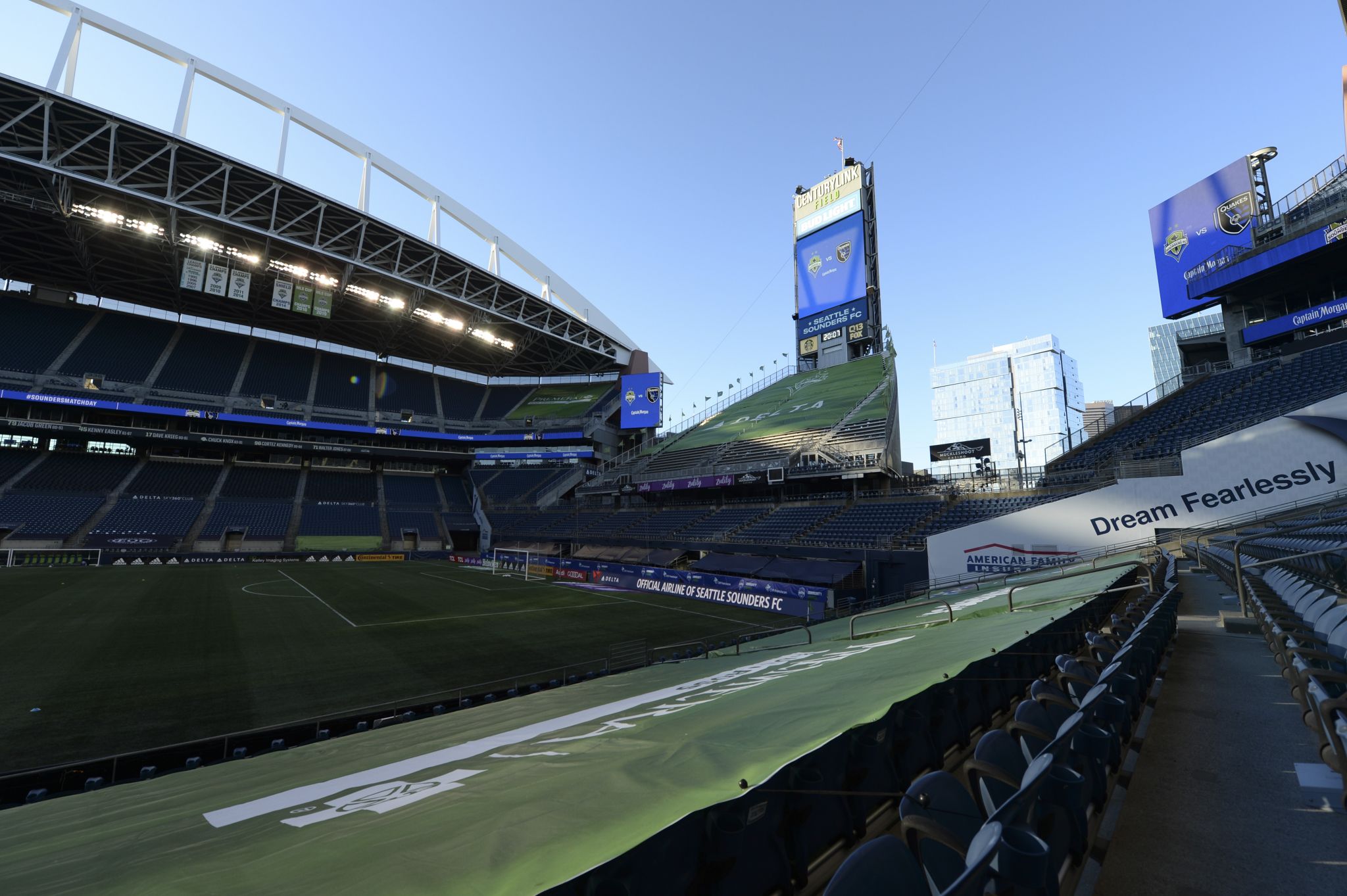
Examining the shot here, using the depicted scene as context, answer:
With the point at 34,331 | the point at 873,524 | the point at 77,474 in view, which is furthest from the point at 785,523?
the point at 34,331

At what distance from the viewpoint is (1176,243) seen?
36.9 m

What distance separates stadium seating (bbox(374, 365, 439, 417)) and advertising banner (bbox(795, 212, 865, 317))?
45838mm

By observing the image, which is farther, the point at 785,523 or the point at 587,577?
the point at 587,577

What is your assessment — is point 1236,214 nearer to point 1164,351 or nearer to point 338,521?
point 338,521

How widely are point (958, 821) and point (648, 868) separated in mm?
1423

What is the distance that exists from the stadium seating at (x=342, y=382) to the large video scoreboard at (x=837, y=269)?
49.7m

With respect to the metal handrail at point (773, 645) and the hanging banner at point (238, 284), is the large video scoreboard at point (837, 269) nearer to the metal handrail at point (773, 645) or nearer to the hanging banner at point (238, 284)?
the metal handrail at point (773, 645)

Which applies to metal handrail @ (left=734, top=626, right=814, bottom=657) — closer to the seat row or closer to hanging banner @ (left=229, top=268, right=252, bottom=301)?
the seat row

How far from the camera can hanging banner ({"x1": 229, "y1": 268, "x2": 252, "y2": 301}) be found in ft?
152

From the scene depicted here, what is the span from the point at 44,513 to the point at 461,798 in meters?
60.8

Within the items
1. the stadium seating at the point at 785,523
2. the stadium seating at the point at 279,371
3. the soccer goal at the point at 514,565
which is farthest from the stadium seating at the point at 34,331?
the stadium seating at the point at 785,523

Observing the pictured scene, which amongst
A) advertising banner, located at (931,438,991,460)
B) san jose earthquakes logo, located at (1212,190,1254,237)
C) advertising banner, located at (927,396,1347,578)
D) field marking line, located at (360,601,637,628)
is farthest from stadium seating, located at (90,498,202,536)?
san jose earthquakes logo, located at (1212,190,1254,237)

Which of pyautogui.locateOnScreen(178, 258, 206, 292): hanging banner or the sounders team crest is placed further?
pyautogui.locateOnScreen(178, 258, 206, 292): hanging banner

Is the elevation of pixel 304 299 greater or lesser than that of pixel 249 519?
greater
